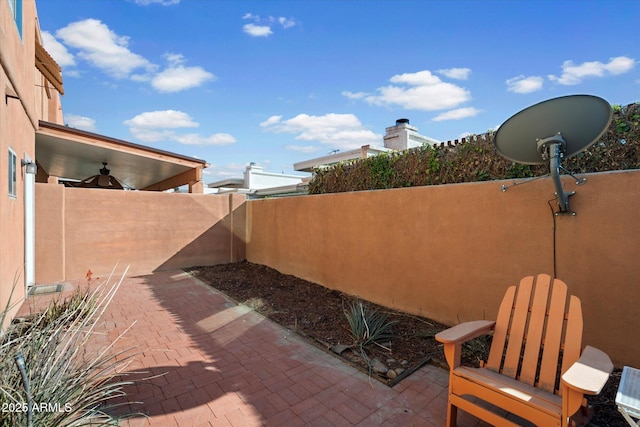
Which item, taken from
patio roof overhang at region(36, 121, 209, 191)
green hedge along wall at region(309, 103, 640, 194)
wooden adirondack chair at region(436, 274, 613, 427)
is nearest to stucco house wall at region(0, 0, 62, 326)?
patio roof overhang at region(36, 121, 209, 191)

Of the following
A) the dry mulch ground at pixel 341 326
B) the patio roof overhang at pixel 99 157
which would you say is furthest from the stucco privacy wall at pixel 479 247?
the patio roof overhang at pixel 99 157

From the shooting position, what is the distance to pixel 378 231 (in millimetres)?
5164

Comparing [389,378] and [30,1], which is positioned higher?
[30,1]

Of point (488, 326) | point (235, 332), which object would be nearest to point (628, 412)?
point (488, 326)

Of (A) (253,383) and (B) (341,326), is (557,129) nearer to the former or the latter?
(B) (341,326)

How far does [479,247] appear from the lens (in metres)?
3.80

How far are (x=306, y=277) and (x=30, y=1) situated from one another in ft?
24.5

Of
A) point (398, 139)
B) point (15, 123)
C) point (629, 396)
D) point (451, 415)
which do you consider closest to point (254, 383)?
point (451, 415)

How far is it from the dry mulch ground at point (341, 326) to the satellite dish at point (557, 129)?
1.84 metres

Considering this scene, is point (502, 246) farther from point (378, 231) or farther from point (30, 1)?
point (30, 1)

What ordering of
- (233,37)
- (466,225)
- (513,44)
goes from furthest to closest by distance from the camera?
(233,37) < (513,44) < (466,225)

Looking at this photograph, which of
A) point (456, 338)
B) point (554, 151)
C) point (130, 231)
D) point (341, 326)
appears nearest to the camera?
point (456, 338)

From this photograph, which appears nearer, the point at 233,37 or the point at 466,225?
the point at 466,225

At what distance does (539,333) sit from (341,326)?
2.50 m
